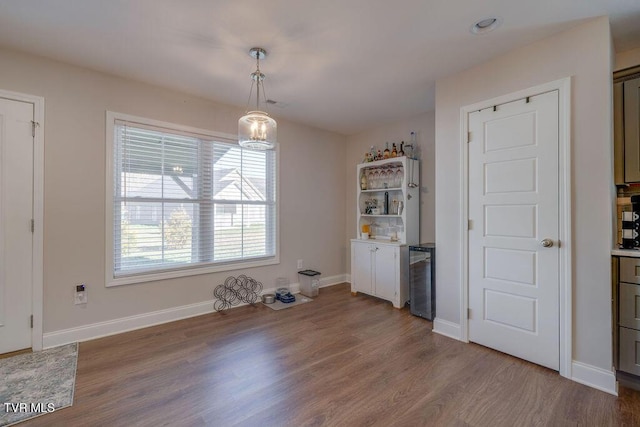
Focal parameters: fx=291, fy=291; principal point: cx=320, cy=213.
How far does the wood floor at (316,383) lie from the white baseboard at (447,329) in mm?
90

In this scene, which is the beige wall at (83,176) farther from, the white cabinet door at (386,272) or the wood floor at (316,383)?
the white cabinet door at (386,272)

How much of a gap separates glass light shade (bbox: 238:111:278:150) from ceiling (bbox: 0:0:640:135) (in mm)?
593

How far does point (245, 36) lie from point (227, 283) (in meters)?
2.71

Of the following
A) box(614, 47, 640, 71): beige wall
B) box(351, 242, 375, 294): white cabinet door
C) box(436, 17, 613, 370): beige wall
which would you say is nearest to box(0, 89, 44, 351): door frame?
box(351, 242, 375, 294): white cabinet door

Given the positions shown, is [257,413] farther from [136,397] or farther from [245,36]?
[245,36]

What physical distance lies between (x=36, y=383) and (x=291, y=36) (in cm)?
311

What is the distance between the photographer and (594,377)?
203 centimetres

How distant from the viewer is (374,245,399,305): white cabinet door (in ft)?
12.2

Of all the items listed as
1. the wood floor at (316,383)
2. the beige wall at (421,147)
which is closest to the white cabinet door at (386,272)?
the beige wall at (421,147)

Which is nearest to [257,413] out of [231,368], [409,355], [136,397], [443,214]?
[231,368]

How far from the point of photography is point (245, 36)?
2.24 metres

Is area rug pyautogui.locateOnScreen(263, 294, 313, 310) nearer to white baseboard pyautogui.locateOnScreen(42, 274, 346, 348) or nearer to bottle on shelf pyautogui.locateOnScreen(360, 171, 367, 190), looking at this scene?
white baseboard pyautogui.locateOnScreen(42, 274, 346, 348)

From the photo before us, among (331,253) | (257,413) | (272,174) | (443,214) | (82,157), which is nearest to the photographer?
(257,413)

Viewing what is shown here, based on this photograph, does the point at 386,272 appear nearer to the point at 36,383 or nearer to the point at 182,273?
the point at 182,273
